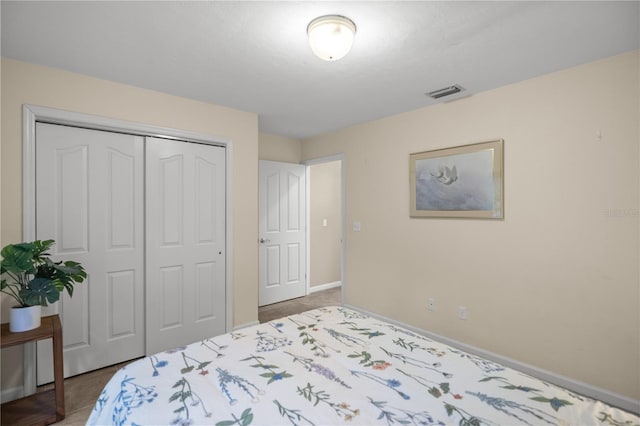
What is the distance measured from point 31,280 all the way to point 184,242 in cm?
120

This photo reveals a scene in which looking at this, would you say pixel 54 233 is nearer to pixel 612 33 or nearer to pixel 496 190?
pixel 496 190

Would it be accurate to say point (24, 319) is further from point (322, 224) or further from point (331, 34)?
point (322, 224)

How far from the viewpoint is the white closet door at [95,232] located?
2.41 m

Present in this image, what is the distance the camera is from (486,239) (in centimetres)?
280

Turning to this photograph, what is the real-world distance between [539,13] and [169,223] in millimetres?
3129

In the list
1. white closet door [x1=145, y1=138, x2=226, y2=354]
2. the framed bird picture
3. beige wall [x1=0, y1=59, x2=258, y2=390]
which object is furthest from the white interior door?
the framed bird picture

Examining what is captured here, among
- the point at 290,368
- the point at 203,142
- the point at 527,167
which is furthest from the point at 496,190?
the point at 203,142

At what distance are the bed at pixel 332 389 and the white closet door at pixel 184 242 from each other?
1.50 m

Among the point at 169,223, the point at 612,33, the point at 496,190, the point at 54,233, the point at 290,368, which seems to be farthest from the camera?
the point at 169,223

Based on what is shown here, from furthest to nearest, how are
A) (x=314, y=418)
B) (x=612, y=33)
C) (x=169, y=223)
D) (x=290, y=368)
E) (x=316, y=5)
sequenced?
(x=169, y=223) → (x=612, y=33) → (x=316, y=5) → (x=290, y=368) → (x=314, y=418)

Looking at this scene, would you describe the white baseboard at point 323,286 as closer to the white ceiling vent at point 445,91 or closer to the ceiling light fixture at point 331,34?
the white ceiling vent at point 445,91

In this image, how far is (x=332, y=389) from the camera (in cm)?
126

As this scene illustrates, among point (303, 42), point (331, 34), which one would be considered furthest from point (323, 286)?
point (331, 34)

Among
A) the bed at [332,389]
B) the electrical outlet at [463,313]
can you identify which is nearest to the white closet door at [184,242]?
the bed at [332,389]
